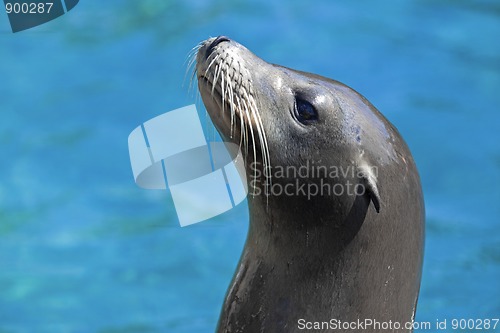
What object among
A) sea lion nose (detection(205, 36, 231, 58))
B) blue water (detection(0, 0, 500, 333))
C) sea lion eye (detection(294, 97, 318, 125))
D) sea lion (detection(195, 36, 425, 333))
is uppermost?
blue water (detection(0, 0, 500, 333))

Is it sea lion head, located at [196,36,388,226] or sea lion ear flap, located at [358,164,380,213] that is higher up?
sea lion head, located at [196,36,388,226]

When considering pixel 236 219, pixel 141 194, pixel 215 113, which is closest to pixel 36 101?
pixel 141 194

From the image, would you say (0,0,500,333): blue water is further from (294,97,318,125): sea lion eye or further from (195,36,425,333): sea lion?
(294,97,318,125): sea lion eye

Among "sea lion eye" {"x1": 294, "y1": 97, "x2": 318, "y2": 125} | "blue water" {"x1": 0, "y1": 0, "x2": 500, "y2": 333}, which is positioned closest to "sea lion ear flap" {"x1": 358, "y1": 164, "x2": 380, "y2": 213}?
"sea lion eye" {"x1": 294, "y1": 97, "x2": 318, "y2": 125}

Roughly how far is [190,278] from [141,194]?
97 cm

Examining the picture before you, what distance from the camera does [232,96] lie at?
4258 mm

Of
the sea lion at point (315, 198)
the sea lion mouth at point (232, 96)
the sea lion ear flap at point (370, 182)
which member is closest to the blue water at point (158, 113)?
the sea lion at point (315, 198)

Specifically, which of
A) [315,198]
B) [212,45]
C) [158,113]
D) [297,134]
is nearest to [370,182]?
[315,198]

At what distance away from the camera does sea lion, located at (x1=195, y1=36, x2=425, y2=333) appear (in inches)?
169

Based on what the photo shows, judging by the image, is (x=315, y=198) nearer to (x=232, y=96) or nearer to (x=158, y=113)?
(x=232, y=96)

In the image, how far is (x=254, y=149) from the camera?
4.27 metres

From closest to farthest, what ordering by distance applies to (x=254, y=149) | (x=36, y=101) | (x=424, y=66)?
(x=254, y=149)
(x=36, y=101)
(x=424, y=66)

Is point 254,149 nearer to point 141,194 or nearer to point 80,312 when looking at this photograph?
point 80,312

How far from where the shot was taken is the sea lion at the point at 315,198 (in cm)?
430
